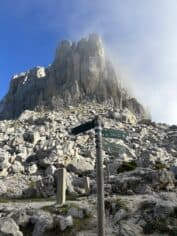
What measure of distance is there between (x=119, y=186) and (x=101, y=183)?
17997 millimetres

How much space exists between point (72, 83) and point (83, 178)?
8931 cm

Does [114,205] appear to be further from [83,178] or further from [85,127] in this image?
[83,178]

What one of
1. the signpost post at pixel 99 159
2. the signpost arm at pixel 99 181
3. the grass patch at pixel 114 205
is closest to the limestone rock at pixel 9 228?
the grass patch at pixel 114 205

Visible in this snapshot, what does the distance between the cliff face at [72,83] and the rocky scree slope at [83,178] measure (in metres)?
27.3

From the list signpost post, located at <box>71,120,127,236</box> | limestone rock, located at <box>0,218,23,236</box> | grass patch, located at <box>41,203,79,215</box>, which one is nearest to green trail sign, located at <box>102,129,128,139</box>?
signpost post, located at <box>71,120,127,236</box>

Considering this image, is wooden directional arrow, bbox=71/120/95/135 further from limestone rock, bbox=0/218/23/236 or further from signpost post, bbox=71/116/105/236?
limestone rock, bbox=0/218/23/236

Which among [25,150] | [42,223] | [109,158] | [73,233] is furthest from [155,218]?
[25,150]

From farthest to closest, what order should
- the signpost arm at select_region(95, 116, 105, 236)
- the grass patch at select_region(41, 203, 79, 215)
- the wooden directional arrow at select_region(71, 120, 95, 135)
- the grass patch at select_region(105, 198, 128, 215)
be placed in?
1. the grass patch at select_region(41, 203, 79, 215)
2. the grass patch at select_region(105, 198, 128, 215)
3. the wooden directional arrow at select_region(71, 120, 95, 135)
4. the signpost arm at select_region(95, 116, 105, 236)

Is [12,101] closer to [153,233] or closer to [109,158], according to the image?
[109,158]

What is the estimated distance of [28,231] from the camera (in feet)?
65.2

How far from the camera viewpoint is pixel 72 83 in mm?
122125

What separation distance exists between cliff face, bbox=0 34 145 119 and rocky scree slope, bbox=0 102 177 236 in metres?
27.3

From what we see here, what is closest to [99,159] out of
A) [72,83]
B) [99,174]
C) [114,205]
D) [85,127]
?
[99,174]

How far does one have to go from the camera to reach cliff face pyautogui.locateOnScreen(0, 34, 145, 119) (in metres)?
119
